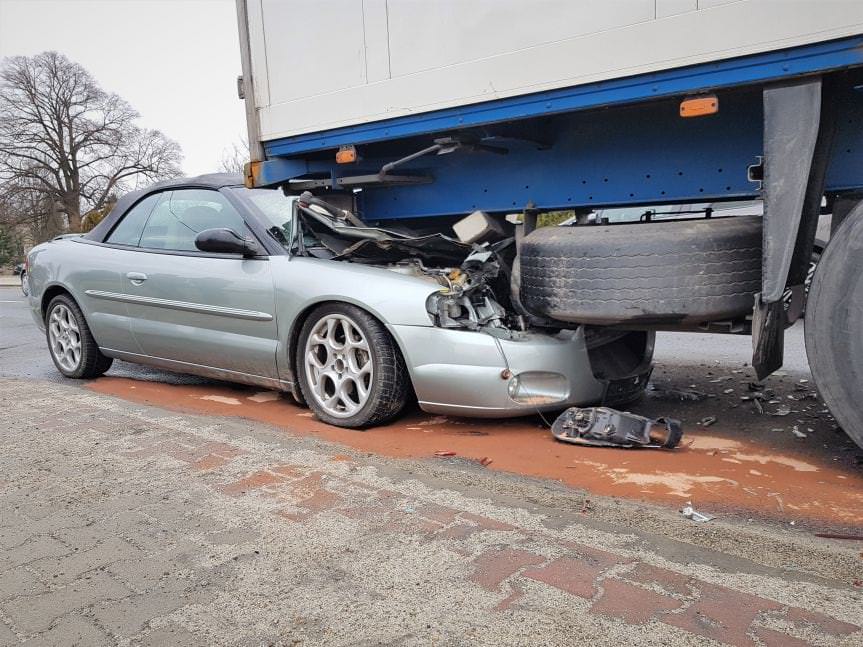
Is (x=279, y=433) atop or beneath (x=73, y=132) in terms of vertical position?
beneath

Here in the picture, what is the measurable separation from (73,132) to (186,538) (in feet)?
135

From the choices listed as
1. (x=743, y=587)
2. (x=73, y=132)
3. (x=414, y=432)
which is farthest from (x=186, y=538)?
(x=73, y=132)

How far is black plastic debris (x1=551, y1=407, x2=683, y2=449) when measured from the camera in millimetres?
3609

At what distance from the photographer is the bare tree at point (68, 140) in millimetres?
36312

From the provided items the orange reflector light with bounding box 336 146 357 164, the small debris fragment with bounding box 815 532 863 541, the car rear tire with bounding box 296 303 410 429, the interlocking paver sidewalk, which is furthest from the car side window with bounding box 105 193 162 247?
the small debris fragment with bounding box 815 532 863 541

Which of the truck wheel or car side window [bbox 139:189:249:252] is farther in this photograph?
car side window [bbox 139:189:249:252]

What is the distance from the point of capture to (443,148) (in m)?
4.37

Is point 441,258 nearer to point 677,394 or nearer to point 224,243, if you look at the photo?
point 224,243

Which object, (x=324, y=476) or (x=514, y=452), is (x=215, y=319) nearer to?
(x=324, y=476)

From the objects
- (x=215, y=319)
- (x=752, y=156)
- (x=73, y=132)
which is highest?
(x=73, y=132)

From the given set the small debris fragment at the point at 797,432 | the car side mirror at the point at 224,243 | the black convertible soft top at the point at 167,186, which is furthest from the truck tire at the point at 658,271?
the black convertible soft top at the point at 167,186

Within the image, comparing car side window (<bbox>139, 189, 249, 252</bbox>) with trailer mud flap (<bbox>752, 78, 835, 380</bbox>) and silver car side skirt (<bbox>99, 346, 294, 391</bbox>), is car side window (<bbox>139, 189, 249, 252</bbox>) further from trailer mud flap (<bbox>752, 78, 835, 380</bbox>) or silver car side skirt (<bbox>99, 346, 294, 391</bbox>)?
trailer mud flap (<bbox>752, 78, 835, 380</bbox>)

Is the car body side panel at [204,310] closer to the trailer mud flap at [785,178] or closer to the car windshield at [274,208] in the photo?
the car windshield at [274,208]

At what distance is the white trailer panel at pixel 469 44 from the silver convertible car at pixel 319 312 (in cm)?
79
